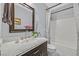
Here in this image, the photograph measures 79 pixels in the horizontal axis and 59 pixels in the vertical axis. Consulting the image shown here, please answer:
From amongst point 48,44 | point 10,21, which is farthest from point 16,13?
point 48,44

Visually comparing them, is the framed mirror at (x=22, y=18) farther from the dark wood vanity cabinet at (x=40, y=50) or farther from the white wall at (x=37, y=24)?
the dark wood vanity cabinet at (x=40, y=50)

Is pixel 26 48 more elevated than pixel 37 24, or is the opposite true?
pixel 37 24

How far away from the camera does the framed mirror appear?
1.20m

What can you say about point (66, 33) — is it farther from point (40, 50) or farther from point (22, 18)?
point (22, 18)

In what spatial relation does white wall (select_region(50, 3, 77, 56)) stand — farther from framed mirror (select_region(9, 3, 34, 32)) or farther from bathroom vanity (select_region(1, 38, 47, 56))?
framed mirror (select_region(9, 3, 34, 32))

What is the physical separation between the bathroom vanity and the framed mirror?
156 mm

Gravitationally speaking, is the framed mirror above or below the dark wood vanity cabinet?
above

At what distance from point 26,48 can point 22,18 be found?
0.36 metres

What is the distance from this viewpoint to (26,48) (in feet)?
3.82

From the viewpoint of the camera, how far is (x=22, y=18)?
1238mm

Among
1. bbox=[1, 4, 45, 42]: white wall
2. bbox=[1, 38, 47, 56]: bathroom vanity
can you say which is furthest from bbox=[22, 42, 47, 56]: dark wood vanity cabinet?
bbox=[1, 4, 45, 42]: white wall

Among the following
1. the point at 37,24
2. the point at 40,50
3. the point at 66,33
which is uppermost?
the point at 37,24

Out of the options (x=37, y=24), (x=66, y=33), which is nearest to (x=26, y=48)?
(x=37, y=24)

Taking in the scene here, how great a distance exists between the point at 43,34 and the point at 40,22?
150mm
